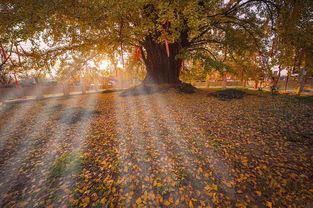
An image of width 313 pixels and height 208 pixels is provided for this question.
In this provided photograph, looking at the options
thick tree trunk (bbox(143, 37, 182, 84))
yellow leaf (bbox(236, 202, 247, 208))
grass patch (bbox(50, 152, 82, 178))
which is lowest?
grass patch (bbox(50, 152, 82, 178))

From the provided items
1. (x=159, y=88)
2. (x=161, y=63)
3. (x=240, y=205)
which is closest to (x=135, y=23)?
(x=161, y=63)

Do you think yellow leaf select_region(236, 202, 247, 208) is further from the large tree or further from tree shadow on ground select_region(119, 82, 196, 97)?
tree shadow on ground select_region(119, 82, 196, 97)

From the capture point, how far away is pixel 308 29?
846cm

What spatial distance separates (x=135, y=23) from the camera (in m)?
10.0

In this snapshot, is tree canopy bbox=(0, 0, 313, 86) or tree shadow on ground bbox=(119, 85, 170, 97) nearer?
tree canopy bbox=(0, 0, 313, 86)

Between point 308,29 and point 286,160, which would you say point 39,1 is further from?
point 308,29

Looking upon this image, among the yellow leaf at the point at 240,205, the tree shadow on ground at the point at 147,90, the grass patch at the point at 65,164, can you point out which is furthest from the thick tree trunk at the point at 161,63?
the yellow leaf at the point at 240,205

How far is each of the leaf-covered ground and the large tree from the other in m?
4.62

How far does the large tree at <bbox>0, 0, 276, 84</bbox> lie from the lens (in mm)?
5852

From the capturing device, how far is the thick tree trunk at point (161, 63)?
13.0 m

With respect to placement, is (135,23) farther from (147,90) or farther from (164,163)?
(164,163)

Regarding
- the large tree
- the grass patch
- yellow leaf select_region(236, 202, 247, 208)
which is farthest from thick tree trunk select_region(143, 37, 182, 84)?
yellow leaf select_region(236, 202, 247, 208)

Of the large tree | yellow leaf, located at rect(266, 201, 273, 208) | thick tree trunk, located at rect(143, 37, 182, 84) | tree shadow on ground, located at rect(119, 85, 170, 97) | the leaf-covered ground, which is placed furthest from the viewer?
thick tree trunk, located at rect(143, 37, 182, 84)

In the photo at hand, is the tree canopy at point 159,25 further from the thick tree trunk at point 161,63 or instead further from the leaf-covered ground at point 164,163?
the leaf-covered ground at point 164,163
